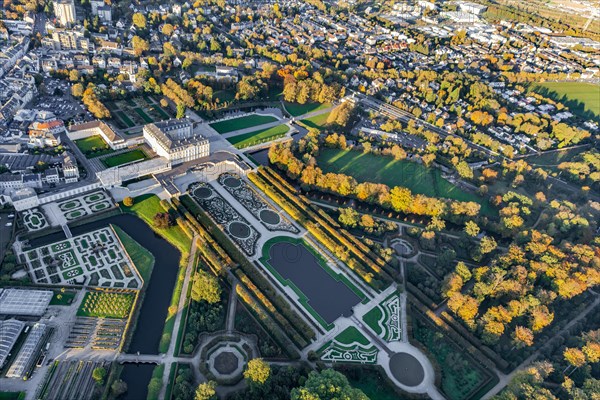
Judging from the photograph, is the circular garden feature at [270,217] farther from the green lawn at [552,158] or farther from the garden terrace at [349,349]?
the green lawn at [552,158]

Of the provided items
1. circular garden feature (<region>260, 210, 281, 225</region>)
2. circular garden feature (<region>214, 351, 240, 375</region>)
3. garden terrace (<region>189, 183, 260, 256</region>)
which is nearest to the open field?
garden terrace (<region>189, 183, 260, 256</region>)

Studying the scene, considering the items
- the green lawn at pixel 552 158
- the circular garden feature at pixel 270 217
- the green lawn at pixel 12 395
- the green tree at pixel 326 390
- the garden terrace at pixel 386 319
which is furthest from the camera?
the green lawn at pixel 552 158

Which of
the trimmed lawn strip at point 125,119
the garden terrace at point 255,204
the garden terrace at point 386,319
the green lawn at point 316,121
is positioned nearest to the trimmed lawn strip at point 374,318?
the garden terrace at point 386,319

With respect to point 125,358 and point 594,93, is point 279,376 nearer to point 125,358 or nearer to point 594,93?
point 125,358

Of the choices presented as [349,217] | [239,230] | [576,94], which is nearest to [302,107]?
[349,217]

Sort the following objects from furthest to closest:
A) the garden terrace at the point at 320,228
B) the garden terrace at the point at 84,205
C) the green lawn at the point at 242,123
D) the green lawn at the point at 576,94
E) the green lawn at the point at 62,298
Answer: the green lawn at the point at 576,94 → the green lawn at the point at 242,123 → the garden terrace at the point at 84,205 → the garden terrace at the point at 320,228 → the green lawn at the point at 62,298

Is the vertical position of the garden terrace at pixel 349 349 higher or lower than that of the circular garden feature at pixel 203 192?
lower

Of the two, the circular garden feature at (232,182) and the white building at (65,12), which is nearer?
the circular garden feature at (232,182)

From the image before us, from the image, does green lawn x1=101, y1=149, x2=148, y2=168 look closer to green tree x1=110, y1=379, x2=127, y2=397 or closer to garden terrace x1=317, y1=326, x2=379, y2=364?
green tree x1=110, y1=379, x2=127, y2=397
